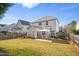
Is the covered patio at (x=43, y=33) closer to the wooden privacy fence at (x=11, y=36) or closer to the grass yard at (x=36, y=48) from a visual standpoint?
the grass yard at (x=36, y=48)

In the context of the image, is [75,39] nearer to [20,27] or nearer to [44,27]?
[44,27]

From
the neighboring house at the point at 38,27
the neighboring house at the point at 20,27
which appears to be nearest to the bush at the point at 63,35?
the neighboring house at the point at 38,27

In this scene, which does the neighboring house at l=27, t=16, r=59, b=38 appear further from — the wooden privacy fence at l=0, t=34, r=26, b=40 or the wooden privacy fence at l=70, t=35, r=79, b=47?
the wooden privacy fence at l=70, t=35, r=79, b=47

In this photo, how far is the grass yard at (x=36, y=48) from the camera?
480 cm

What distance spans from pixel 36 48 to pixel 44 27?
0.30 m

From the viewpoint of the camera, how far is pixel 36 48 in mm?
4855

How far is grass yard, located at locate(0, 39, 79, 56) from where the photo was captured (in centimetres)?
480

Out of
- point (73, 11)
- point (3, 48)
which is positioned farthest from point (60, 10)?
point (3, 48)

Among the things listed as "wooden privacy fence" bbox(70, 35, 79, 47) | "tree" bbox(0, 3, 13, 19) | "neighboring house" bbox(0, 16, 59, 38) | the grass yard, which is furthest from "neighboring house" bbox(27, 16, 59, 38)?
"tree" bbox(0, 3, 13, 19)

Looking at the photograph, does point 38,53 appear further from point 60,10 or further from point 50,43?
point 60,10

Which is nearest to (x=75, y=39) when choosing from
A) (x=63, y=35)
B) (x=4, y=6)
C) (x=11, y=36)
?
(x=63, y=35)

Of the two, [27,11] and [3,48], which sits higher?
[27,11]

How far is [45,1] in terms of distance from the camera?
15.9ft

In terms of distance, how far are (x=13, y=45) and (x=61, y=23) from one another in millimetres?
712
